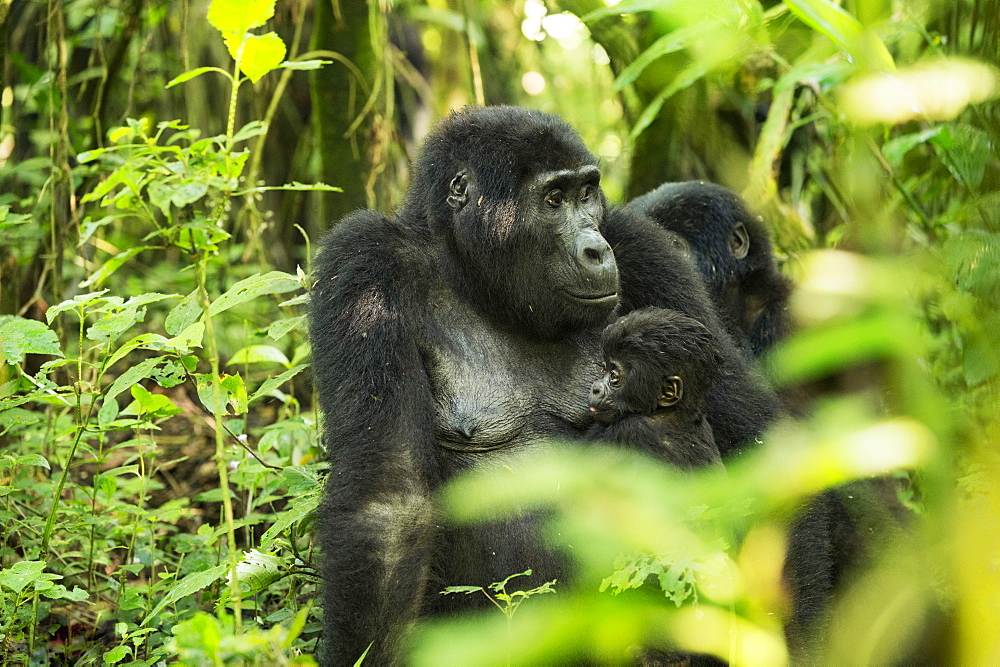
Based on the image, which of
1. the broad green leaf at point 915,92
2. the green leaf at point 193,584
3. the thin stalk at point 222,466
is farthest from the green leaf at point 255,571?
the broad green leaf at point 915,92

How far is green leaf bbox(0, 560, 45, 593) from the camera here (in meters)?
2.52

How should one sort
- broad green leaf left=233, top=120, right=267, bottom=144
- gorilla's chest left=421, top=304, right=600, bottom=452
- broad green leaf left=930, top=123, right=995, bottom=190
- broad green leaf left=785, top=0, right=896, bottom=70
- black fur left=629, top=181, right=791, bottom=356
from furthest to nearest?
black fur left=629, top=181, right=791, bottom=356, gorilla's chest left=421, top=304, right=600, bottom=452, broad green leaf left=233, top=120, right=267, bottom=144, broad green leaf left=785, top=0, right=896, bottom=70, broad green leaf left=930, top=123, right=995, bottom=190

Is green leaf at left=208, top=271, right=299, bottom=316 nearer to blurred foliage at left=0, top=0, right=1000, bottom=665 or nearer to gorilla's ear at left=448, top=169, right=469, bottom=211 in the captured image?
blurred foliage at left=0, top=0, right=1000, bottom=665

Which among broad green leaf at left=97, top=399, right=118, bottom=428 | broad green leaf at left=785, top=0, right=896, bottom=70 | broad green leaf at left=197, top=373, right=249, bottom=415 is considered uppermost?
broad green leaf at left=785, top=0, right=896, bottom=70

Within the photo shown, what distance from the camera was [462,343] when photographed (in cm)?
303

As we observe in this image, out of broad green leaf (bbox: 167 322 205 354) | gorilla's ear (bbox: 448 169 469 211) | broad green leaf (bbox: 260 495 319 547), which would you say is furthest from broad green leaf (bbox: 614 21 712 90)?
broad green leaf (bbox: 260 495 319 547)

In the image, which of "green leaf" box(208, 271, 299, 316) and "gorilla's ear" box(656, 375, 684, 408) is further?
"gorilla's ear" box(656, 375, 684, 408)

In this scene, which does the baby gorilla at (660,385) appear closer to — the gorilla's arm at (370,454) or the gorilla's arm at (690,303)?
the gorilla's arm at (690,303)

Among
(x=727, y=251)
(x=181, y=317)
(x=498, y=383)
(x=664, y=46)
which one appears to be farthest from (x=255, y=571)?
(x=727, y=251)

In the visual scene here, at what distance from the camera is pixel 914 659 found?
3.18m

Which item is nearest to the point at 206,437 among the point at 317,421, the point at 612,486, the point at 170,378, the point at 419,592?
the point at 317,421

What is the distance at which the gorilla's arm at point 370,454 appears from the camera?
251 cm

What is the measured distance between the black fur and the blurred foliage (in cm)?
20

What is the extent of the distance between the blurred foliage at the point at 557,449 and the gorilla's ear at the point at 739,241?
205 mm
